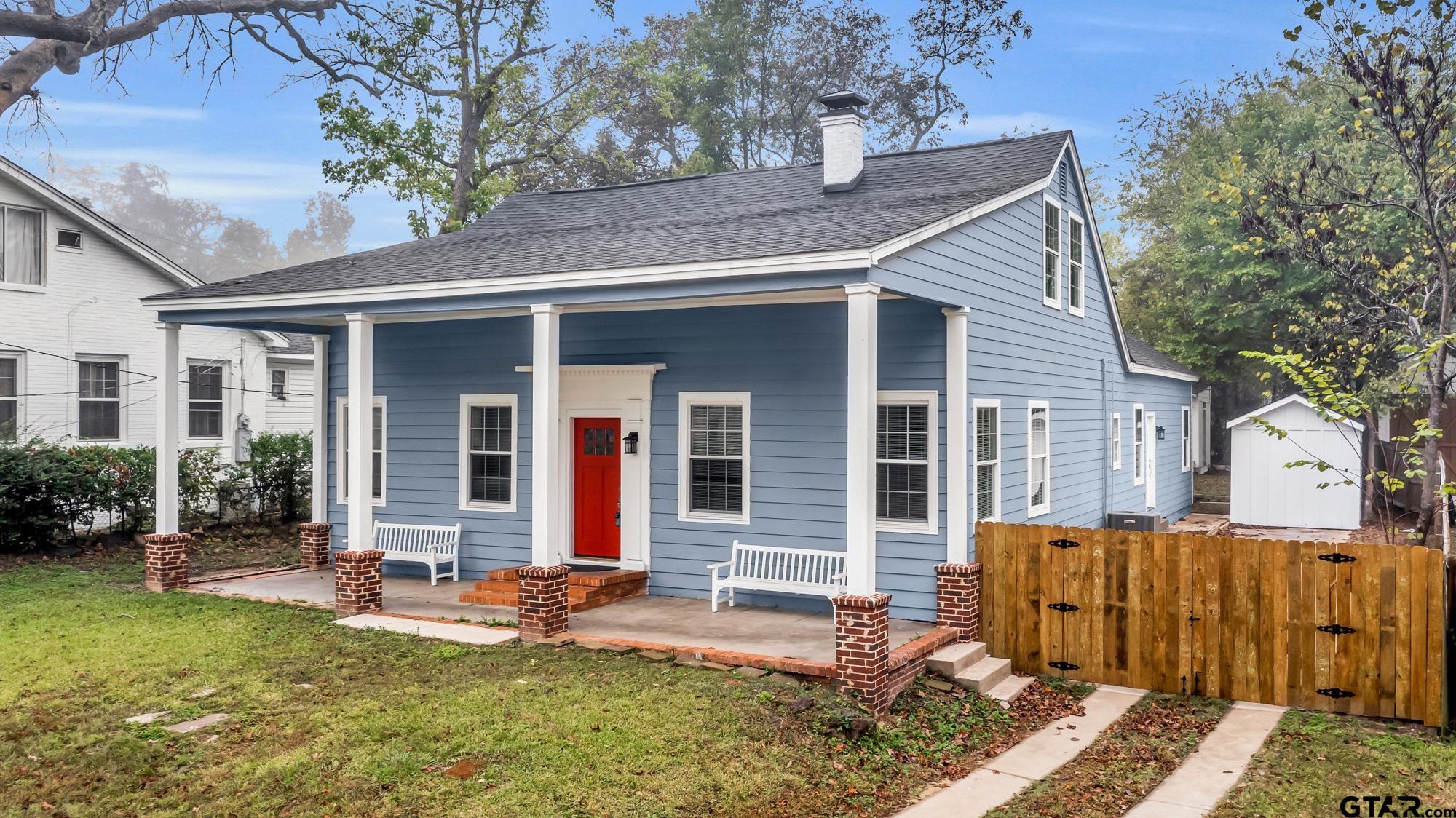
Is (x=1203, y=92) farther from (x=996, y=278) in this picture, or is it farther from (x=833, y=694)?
(x=833, y=694)

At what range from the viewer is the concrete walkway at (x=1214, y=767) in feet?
21.4

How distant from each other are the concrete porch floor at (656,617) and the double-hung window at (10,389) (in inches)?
310

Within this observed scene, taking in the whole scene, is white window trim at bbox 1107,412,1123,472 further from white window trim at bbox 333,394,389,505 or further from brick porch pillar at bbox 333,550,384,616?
brick porch pillar at bbox 333,550,384,616

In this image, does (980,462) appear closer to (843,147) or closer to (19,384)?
(843,147)

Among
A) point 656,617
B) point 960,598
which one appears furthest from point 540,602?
point 960,598

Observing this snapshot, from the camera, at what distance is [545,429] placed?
10.0 metres

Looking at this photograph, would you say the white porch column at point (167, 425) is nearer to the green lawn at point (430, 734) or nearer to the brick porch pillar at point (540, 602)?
the green lawn at point (430, 734)

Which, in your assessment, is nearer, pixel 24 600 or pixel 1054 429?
pixel 24 600

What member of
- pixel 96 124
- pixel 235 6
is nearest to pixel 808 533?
pixel 235 6

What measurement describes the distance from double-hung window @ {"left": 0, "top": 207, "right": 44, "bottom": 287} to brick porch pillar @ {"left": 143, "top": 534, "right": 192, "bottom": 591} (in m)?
8.64

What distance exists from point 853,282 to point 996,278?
12.4 feet

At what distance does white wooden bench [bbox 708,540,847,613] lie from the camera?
1077cm

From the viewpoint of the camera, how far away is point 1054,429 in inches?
545

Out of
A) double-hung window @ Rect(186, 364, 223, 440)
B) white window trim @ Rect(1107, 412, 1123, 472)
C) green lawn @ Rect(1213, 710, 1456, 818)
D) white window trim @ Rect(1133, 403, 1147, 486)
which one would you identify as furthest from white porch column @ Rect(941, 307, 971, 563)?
double-hung window @ Rect(186, 364, 223, 440)
